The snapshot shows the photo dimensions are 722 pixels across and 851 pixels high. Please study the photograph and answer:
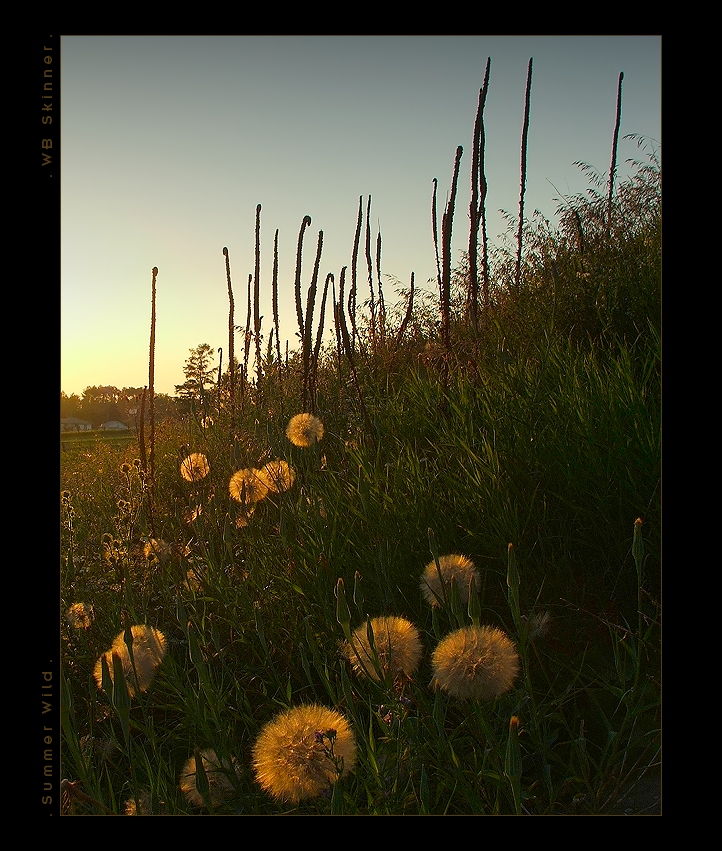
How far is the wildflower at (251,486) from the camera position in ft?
A: 7.99

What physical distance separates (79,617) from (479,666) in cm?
165

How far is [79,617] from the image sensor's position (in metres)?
2.29

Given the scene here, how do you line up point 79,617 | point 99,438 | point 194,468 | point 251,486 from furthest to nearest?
point 99,438
point 194,468
point 251,486
point 79,617

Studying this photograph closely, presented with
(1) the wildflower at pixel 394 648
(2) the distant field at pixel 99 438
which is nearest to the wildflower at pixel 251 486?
(1) the wildflower at pixel 394 648

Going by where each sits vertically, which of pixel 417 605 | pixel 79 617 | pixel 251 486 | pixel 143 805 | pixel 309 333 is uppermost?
pixel 309 333

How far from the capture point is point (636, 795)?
1272 millimetres

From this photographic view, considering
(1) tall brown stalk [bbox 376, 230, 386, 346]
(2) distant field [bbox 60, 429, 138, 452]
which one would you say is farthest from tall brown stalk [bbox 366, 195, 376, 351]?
(2) distant field [bbox 60, 429, 138, 452]

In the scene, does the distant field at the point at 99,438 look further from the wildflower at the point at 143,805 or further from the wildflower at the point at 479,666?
the wildflower at the point at 479,666

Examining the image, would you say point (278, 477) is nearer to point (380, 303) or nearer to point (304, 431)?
point (304, 431)

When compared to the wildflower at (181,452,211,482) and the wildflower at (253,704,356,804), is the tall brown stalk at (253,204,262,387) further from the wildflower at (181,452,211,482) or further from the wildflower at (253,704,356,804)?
the wildflower at (253,704,356,804)

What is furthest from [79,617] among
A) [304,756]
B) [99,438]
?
[99,438]

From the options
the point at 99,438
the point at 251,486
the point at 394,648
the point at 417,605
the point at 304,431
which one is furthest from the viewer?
Answer: the point at 99,438
